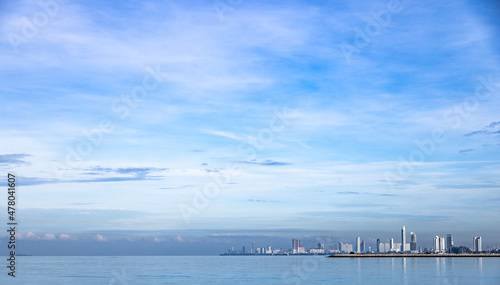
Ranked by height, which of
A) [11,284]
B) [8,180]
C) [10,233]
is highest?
[8,180]

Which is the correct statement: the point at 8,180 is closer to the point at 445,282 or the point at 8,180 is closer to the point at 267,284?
the point at 267,284

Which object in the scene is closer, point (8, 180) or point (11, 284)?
point (8, 180)

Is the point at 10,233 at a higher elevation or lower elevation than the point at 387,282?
higher

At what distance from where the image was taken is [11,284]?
73.6 meters

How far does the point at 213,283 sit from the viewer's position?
76.5 m

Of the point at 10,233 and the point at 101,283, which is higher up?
the point at 10,233

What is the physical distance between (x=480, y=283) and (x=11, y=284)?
2725 inches

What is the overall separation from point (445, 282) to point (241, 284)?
30792 millimetres

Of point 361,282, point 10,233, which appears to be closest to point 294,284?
point 361,282

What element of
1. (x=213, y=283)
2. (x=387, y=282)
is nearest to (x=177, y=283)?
(x=213, y=283)

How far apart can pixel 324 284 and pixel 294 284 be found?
4791mm

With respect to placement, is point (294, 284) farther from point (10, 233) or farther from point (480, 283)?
point (10, 233)

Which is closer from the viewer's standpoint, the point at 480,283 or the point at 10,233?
the point at 10,233

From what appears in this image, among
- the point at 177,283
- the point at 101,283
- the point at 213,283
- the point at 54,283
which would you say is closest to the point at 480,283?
the point at 213,283
